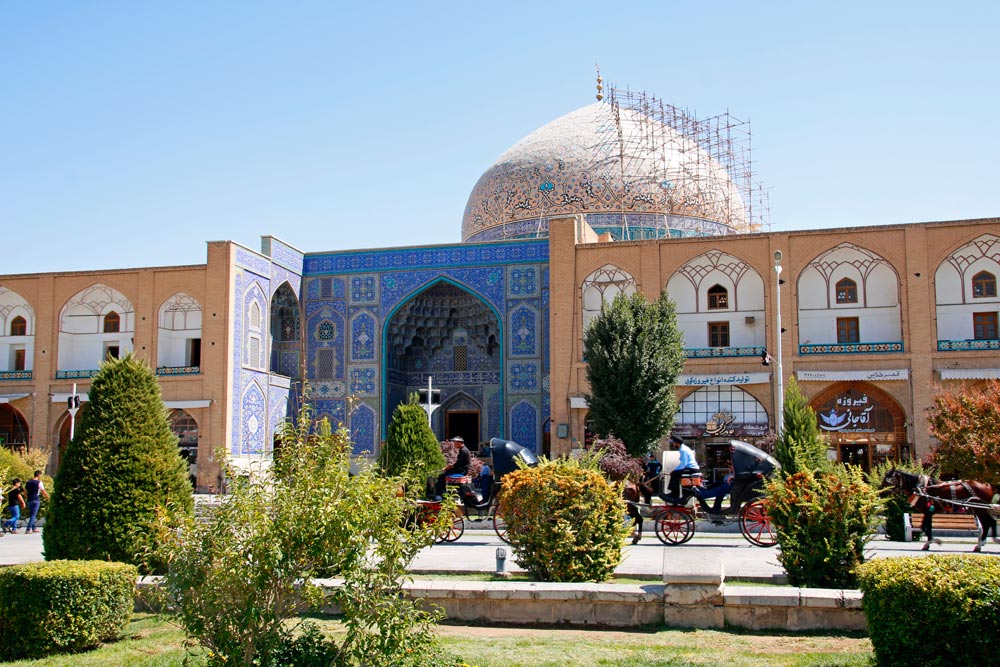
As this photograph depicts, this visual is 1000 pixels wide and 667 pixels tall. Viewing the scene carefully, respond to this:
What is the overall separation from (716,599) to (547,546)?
1.85 meters

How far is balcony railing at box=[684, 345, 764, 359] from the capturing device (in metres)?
23.8

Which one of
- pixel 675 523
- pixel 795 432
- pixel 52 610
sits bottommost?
pixel 52 610

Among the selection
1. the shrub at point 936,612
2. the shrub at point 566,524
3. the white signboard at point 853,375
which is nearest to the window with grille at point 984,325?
the white signboard at point 853,375

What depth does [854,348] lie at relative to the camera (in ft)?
75.8

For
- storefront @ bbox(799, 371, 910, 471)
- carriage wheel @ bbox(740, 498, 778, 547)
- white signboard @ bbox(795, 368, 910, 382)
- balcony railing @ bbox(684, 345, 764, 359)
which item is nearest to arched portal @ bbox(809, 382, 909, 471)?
storefront @ bbox(799, 371, 910, 471)

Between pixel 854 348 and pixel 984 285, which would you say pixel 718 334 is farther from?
pixel 984 285

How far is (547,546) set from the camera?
27.9 ft

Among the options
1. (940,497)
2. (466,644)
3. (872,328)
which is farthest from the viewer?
(872,328)

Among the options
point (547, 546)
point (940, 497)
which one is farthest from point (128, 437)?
point (940, 497)

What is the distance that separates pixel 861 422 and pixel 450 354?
1176cm

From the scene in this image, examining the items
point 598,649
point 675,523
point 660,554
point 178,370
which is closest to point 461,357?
point 178,370

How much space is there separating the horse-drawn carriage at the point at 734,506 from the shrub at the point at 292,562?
7.90 meters

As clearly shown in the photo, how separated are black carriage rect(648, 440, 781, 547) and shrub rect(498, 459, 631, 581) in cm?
411

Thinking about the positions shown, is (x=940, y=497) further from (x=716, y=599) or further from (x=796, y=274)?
(x=796, y=274)
